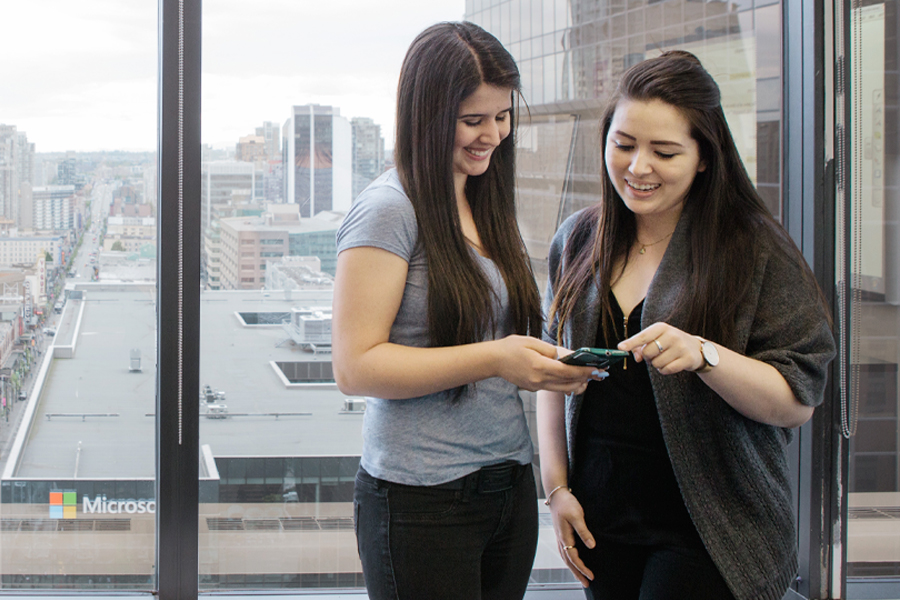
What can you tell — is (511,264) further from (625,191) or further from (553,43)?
(553,43)

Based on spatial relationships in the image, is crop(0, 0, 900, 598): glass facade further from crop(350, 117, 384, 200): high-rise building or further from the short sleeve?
the short sleeve

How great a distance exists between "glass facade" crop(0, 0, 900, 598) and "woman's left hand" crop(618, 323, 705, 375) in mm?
1336

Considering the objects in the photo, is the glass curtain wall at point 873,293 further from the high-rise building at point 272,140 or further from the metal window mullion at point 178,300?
the metal window mullion at point 178,300

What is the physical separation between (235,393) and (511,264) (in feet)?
4.58

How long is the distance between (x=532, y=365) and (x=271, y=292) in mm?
1449

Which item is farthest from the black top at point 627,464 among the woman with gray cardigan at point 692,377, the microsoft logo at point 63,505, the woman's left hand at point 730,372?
the microsoft logo at point 63,505

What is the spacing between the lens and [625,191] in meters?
1.46

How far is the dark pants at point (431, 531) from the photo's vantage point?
4.27ft

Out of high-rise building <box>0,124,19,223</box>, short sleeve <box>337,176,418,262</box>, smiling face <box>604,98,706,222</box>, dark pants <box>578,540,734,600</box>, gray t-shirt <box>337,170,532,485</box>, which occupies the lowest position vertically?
dark pants <box>578,540,734,600</box>

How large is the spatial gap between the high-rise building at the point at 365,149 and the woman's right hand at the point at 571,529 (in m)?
1.33

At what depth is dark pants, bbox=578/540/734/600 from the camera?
135 cm

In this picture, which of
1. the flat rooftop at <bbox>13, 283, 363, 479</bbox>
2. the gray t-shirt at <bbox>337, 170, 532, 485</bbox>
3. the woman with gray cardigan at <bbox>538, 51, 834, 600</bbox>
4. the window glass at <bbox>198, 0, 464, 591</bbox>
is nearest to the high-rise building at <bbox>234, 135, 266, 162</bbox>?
the window glass at <bbox>198, 0, 464, 591</bbox>

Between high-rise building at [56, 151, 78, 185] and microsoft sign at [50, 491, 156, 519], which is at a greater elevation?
high-rise building at [56, 151, 78, 185]

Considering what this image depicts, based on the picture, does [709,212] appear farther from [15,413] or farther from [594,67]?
[15,413]
